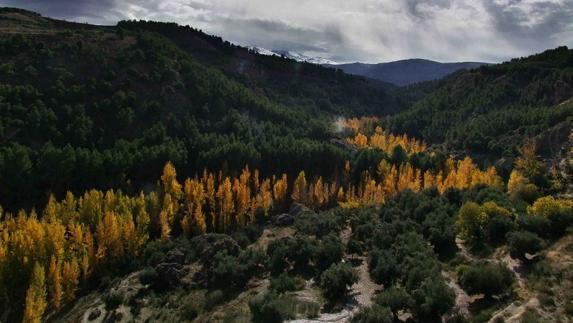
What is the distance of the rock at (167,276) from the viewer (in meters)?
72.7

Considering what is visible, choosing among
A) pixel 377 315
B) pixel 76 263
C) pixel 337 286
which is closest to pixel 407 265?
pixel 337 286

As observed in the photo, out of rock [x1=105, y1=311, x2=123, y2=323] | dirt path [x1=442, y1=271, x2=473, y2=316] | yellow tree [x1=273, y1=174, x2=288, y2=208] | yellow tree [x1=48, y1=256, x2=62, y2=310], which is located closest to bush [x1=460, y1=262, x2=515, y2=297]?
dirt path [x1=442, y1=271, x2=473, y2=316]

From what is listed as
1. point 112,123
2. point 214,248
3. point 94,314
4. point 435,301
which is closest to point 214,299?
point 214,248

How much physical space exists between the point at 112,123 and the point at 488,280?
130262 mm

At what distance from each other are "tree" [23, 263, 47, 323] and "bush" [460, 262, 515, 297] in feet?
198

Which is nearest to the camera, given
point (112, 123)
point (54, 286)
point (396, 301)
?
point (396, 301)

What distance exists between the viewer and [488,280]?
48375 millimetres

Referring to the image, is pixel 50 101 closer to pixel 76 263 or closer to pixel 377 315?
pixel 76 263

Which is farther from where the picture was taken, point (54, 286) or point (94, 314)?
point (54, 286)

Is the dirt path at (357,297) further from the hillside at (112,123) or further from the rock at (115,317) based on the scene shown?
the hillside at (112,123)

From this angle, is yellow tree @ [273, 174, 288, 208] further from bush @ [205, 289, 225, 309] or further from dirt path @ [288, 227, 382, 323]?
bush @ [205, 289, 225, 309]

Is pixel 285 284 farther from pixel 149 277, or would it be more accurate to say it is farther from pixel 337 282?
pixel 149 277

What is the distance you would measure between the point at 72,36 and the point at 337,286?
17187 cm

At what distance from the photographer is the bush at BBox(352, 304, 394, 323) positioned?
4491cm
